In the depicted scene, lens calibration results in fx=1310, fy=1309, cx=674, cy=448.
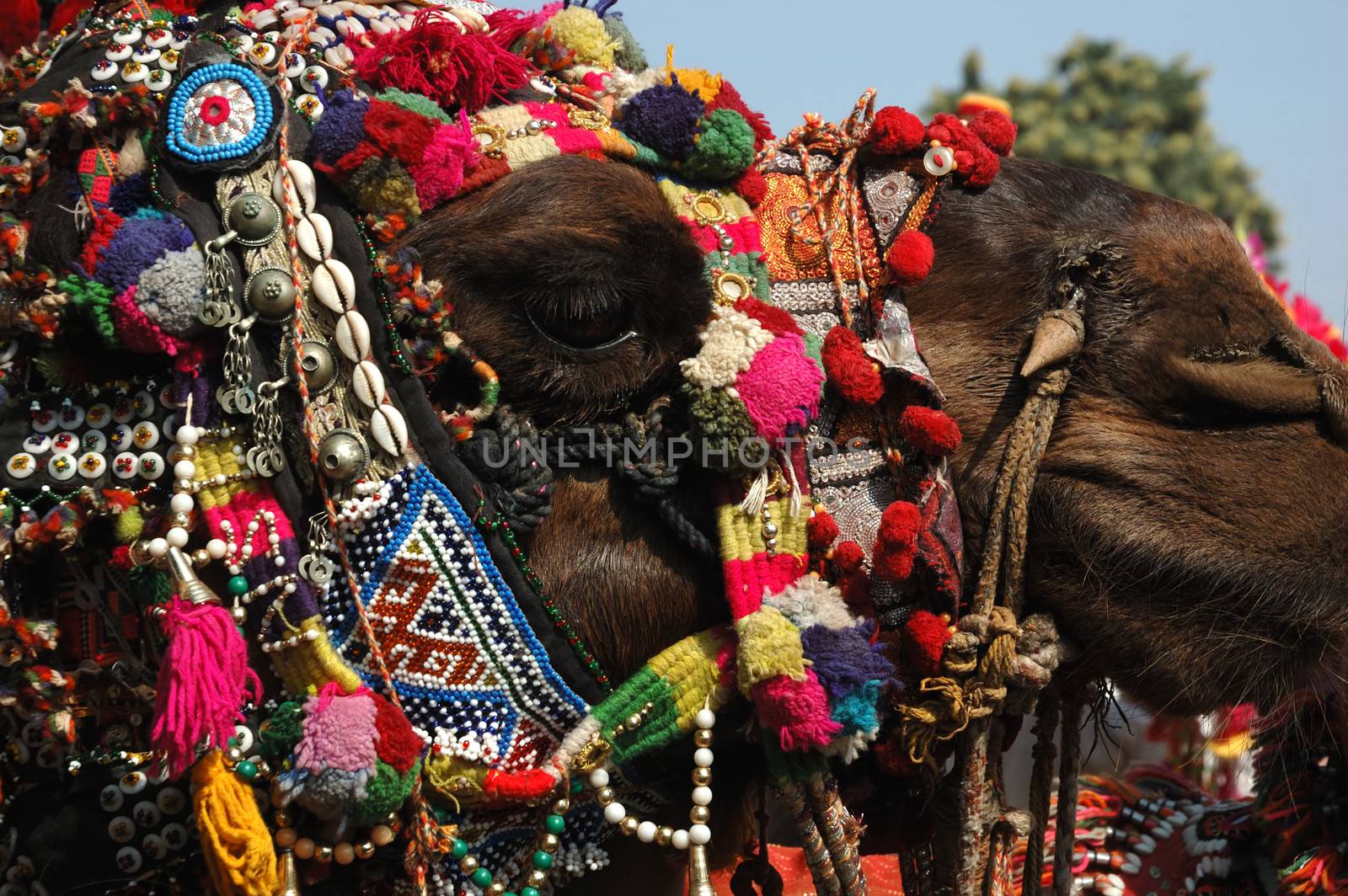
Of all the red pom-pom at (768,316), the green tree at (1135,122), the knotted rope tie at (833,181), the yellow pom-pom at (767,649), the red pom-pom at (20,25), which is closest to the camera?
the yellow pom-pom at (767,649)

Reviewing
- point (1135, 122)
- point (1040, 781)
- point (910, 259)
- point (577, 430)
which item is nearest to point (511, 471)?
point (577, 430)

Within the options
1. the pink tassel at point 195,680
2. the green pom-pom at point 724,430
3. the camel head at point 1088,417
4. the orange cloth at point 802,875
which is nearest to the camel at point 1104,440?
the camel head at point 1088,417

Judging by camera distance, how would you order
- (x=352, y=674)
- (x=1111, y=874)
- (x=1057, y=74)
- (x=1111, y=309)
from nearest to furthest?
1. (x=352, y=674)
2. (x=1111, y=309)
3. (x=1111, y=874)
4. (x=1057, y=74)

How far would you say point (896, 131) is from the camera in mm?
2094

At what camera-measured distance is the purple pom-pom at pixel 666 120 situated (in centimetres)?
201

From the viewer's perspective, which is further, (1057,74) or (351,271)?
(1057,74)

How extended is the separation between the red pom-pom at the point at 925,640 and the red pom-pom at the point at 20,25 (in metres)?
1.71

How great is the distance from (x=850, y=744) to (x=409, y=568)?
2.23ft

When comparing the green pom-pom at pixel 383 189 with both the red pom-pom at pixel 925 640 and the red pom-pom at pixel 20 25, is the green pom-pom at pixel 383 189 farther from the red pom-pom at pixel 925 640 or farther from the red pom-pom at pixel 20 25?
the red pom-pom at pixel 925 640

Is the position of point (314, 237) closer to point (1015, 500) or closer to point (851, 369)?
point (851, 369)

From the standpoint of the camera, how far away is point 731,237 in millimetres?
1992

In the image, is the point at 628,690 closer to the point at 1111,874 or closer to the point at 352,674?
the point at 352,674

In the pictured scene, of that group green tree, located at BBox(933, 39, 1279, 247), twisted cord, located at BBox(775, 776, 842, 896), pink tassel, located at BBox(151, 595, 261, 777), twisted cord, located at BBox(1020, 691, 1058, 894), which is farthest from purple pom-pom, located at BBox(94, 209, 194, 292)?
green tree, located at BBox(933, 39, 1279, 247)

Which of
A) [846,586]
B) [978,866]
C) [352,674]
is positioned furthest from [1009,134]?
[352,674]
